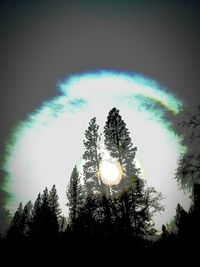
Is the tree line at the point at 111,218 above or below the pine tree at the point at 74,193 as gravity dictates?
below

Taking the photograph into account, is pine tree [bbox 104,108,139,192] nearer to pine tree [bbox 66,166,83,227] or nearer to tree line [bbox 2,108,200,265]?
tree line [bbox 2,108,200,265]

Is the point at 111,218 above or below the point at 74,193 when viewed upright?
below

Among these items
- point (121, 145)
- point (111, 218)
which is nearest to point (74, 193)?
point (121, 145)

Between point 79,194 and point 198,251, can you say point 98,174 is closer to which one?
point 198,251

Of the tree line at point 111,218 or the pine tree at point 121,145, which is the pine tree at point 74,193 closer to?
the tree line at point 111,218

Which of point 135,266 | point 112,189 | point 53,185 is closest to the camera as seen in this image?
point 135,266

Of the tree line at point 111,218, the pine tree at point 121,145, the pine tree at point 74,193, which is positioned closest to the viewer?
the tree line at point 111,218

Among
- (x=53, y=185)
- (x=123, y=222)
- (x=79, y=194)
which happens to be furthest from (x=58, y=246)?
(x=53, y=185)

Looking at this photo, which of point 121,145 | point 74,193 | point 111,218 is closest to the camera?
point 111,218

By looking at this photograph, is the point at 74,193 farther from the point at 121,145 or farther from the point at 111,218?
the point at 111,218

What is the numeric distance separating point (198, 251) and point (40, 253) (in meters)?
9.63

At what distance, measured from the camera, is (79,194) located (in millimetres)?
42625

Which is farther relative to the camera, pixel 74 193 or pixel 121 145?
pixel 74 193

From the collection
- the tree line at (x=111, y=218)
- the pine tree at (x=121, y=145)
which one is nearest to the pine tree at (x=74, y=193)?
the tree line at (x=111, y=218)
